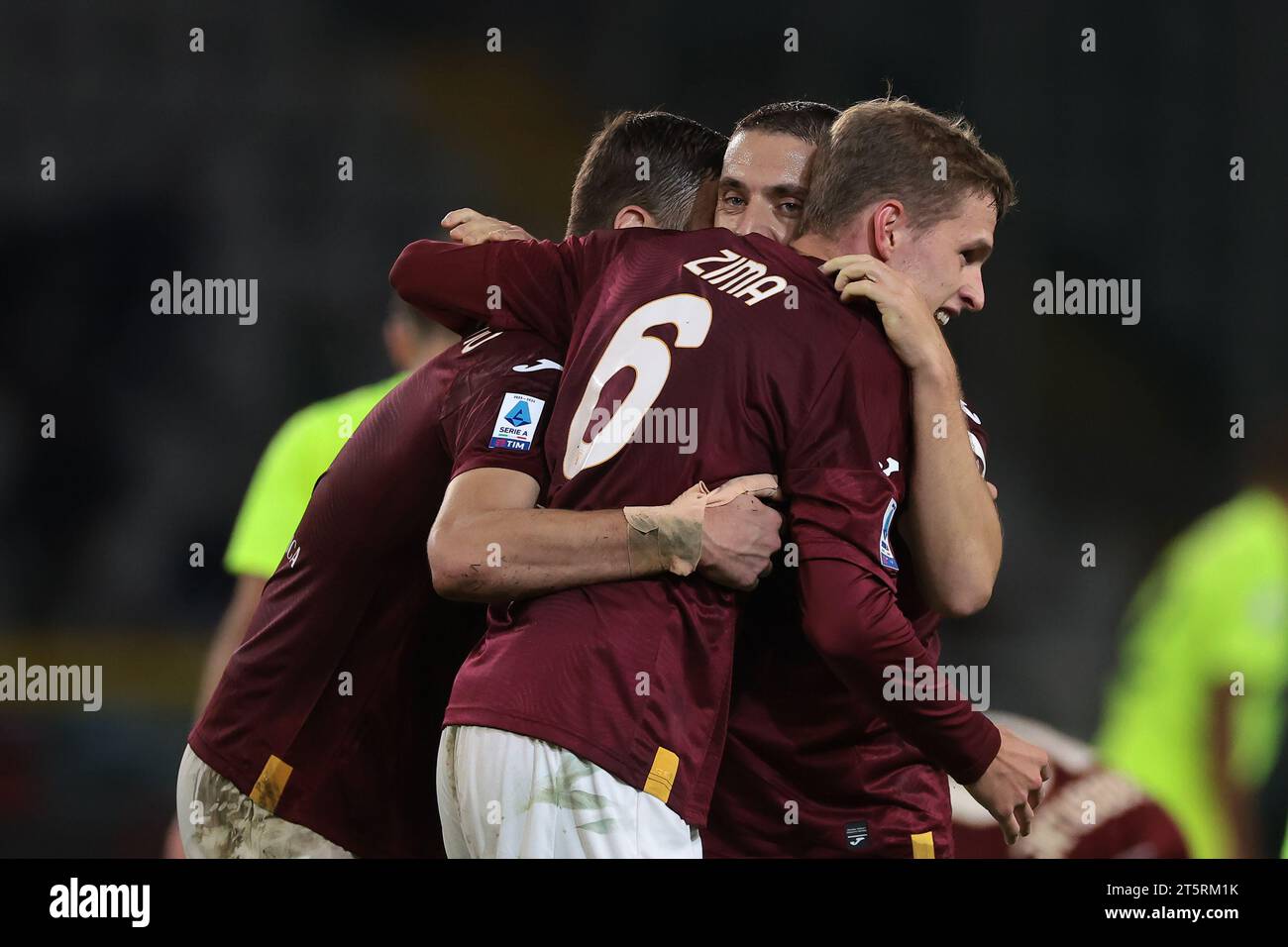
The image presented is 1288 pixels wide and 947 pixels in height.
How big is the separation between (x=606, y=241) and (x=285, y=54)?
12.5 feet

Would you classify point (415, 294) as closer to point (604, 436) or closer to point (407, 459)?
point (407, 459)

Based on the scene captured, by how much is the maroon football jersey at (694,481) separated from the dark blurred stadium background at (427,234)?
319cm

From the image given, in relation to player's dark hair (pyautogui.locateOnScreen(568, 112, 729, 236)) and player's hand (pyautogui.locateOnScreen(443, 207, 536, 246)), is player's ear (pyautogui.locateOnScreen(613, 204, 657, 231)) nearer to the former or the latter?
player's dark hair (pyautogui.locateOnScreen(568, 112, 729, 236))

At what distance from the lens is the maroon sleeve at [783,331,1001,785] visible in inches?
79.6

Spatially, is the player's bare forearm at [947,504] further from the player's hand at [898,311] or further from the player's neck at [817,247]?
the player's neck at [817,247]

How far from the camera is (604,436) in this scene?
6.77 ft

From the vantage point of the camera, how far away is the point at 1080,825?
13.0ft

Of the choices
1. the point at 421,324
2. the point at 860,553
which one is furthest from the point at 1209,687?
the point at 860,553

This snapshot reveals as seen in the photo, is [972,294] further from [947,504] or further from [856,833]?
[856,833]

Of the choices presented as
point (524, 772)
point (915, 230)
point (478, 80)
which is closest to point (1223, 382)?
point (478, 80)

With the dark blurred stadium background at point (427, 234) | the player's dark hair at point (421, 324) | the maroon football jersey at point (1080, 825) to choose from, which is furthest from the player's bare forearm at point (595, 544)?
the dark blurred stadium background at point (427, 234)

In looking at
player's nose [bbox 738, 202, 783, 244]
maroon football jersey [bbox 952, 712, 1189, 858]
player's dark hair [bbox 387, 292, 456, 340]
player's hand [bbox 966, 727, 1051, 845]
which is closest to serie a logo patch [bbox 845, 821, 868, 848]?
player's hand [bbox 966, 727, 1051, 845]

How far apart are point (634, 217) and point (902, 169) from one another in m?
0.55

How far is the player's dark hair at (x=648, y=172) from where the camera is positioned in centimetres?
266
